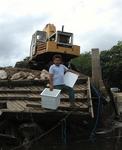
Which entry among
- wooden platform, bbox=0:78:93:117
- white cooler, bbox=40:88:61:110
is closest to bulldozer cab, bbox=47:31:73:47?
wooden platform, bbox=0:78:93:117

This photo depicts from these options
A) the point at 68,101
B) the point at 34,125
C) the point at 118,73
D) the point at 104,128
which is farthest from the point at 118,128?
the point at 118,73

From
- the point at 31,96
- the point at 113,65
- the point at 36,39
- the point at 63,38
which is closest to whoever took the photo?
the point at 31,96

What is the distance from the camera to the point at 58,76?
447 inches

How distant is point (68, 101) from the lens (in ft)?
40.6

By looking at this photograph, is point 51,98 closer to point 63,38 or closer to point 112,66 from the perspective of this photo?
point 63,38

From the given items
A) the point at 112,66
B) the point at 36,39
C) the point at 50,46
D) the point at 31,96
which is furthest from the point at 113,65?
the point at 31,96

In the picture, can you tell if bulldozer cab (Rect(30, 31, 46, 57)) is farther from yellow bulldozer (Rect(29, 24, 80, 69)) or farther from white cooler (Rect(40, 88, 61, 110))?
white cooler (Rect(40, 88, 61, 110))

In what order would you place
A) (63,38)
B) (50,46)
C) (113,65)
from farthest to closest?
(113,65)
(63,38)
(50,46)

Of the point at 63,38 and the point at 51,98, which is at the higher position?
the point at 63,38

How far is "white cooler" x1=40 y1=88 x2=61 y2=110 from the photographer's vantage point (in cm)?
1110

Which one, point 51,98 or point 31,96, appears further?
point 31,96

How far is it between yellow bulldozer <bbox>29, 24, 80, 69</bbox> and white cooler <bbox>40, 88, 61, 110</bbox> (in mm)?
9846

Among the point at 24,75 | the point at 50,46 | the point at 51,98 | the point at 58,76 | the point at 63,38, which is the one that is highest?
the point at 63,38

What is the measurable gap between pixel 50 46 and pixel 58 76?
32.3ft
